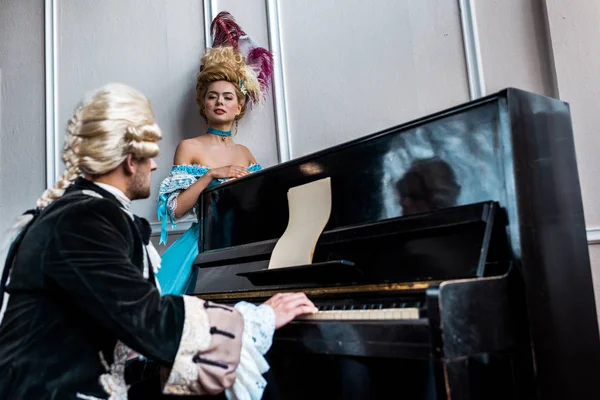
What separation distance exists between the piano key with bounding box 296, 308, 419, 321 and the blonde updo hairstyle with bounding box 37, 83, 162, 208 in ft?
1.93

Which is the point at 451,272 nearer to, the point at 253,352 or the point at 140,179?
the point at 253,352

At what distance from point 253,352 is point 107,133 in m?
0.62

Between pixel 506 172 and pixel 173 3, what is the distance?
2.83m

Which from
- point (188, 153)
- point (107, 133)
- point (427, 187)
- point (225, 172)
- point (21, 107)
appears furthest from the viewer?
point (21, 107)

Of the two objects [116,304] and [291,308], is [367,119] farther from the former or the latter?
[116,304]

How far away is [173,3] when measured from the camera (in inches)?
148

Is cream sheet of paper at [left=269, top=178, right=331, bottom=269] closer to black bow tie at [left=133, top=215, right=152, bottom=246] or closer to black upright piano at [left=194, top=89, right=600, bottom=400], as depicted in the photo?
black upright piano at [left=194, top=89, right=600, bottom=400]

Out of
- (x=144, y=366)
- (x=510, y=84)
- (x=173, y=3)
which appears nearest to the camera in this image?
(x=144, y=366)

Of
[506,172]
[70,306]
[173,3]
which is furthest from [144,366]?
[173,3]

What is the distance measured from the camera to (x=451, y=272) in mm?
1586

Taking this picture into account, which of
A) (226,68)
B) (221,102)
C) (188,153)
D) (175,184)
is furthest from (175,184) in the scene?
(226,68)

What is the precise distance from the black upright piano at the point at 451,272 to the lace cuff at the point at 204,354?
25 centimetres

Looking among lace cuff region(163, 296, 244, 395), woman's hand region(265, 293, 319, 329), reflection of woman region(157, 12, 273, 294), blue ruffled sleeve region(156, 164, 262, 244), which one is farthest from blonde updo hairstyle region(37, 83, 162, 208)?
blue ruffled sleeve region(156, 164, 262, 244)

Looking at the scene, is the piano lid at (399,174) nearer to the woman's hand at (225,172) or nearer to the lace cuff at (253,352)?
the woman's hand at (225,172)
